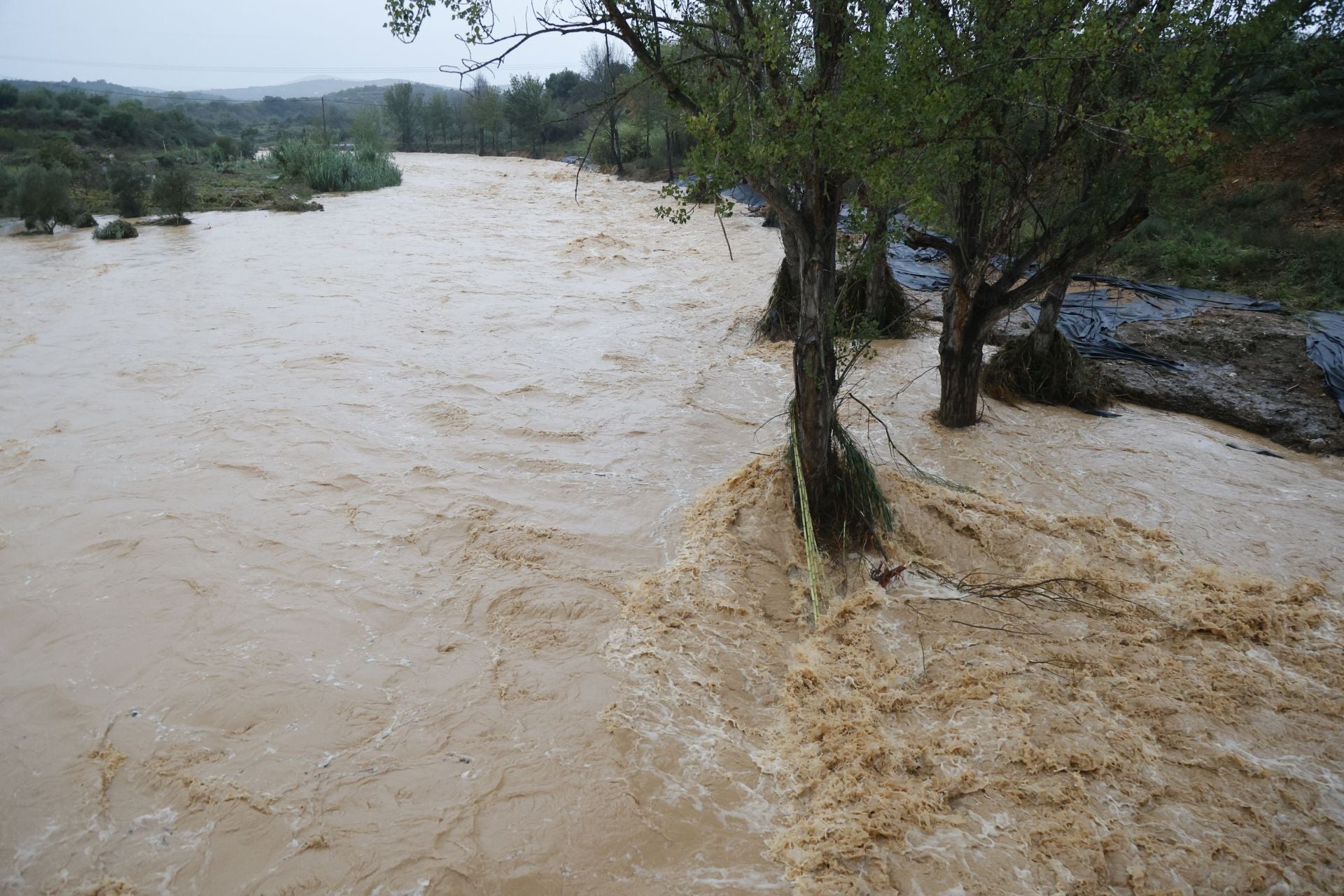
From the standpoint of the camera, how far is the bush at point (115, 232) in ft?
45.6

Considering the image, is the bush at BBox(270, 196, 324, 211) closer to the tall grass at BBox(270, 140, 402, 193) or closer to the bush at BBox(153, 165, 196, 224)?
the bush at BBox(153, 165, 196, 224)

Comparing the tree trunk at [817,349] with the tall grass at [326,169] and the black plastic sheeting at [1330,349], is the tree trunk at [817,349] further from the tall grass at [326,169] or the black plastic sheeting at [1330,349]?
the tall grass at [326,169]

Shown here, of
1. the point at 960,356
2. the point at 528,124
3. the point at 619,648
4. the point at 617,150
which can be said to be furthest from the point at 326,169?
the point at 619,648

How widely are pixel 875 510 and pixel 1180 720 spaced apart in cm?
186

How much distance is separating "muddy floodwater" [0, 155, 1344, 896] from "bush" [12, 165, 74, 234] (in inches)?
383

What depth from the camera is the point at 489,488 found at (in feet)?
17.6

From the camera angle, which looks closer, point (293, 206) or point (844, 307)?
point (844, 307)

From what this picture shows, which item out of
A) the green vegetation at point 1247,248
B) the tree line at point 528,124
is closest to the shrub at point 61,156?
the tree line at point 528,124

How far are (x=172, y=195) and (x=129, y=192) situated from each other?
3.84ft

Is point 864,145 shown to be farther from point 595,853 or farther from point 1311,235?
point 1311,235

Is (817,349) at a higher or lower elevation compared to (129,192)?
lower

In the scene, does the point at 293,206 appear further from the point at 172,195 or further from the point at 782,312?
the point at 782,312

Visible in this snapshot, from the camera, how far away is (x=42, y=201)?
47.2ft

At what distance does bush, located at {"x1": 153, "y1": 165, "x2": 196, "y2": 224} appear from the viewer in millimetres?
15602
